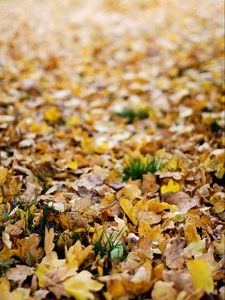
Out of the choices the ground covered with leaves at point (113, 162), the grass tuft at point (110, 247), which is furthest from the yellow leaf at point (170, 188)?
the grass tuft at point (110, 247)

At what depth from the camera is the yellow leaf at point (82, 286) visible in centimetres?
126

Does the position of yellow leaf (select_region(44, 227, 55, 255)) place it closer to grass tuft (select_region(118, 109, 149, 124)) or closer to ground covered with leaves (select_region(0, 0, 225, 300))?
ground covered with leaves (select_region(0, 0, 225, 300))

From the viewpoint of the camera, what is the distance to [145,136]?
2.59 m

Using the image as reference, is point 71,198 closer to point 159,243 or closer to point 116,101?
point 159,243

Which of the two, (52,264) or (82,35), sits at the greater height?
(82,35)

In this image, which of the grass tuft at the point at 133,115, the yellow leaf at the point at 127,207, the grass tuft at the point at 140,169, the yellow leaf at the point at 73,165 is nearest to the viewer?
the yellow leaf at the point at 127,207

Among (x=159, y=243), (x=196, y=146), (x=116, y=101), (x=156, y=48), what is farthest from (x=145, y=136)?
(x=156, y=48)

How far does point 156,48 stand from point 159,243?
10.2 feet

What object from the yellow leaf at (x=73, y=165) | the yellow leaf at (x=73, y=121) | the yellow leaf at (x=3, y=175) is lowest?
the yellow leaf at (x=73, y=165)

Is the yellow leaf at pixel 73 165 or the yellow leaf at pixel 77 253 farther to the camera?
the yellow leaf at pixel 73 165

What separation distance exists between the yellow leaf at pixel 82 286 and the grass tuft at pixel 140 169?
77cm

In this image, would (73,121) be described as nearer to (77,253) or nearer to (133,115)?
(133,115)

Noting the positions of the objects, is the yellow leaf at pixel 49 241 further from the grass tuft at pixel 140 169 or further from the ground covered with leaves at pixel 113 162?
the grass tuft at pixel 140 169

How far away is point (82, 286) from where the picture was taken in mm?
1283
